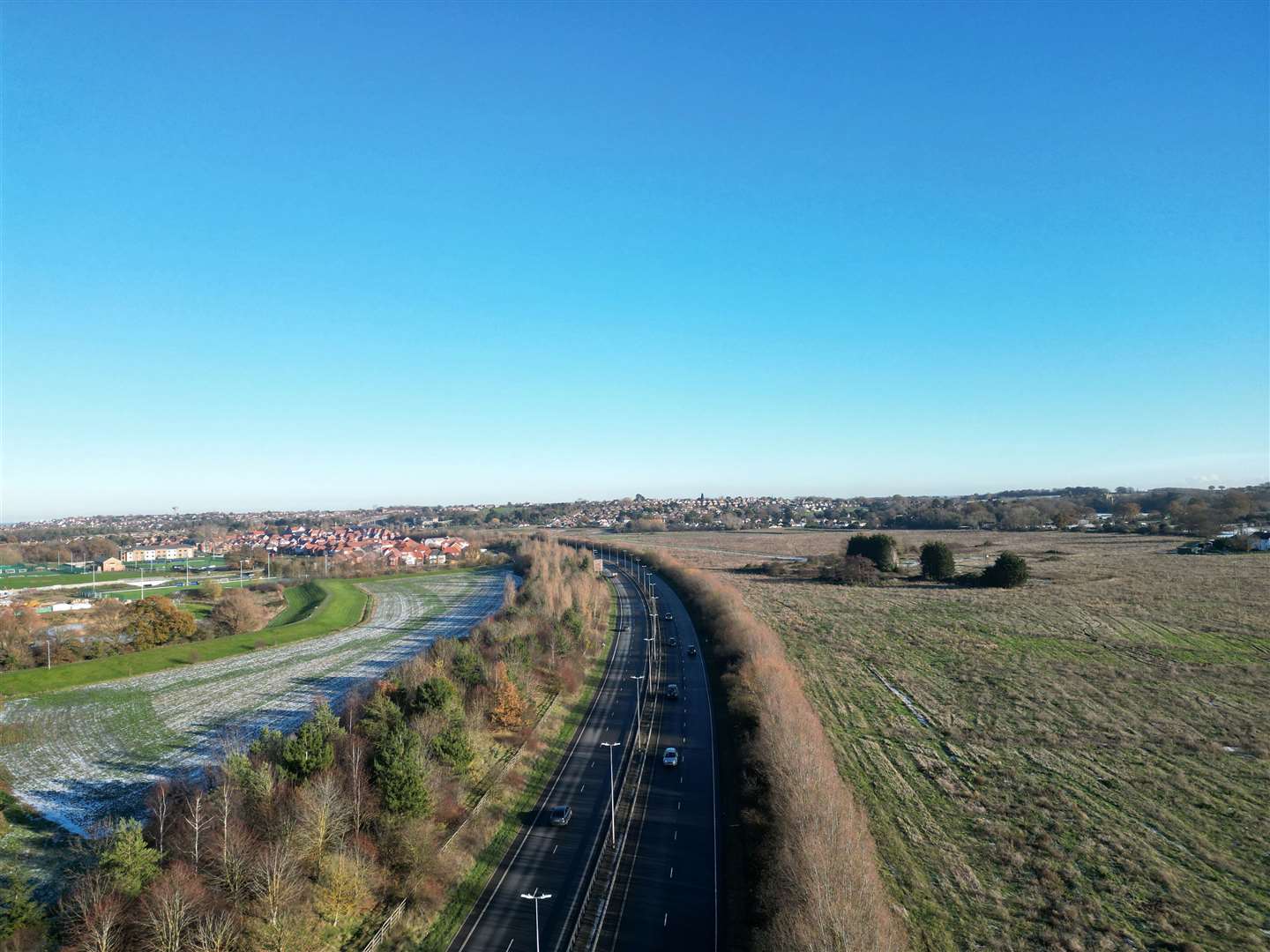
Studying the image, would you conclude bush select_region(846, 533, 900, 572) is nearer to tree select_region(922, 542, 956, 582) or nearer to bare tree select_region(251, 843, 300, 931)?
tree select_region(922, 542, 956, 582)

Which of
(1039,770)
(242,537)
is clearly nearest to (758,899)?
(1039,770)

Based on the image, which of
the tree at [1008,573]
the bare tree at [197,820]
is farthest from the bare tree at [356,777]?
the tree at [1008,573]

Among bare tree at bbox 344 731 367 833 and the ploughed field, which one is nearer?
bare tree at bbox 344 731 367 833

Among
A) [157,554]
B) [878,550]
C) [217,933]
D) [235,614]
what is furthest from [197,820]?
[157,554]

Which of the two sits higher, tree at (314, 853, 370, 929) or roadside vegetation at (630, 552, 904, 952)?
roadside vegetation at (630, 552, 904, 952)

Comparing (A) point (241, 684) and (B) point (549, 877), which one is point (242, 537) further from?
(B) point (549, 877)

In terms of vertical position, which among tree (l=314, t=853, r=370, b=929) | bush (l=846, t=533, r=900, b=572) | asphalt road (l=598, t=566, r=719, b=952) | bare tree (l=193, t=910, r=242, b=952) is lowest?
asphalt road (l=598, t=566, r=719, b=952)

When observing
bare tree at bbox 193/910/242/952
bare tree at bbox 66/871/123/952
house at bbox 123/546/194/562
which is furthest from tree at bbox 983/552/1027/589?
house at bbox 123/546/194/562
